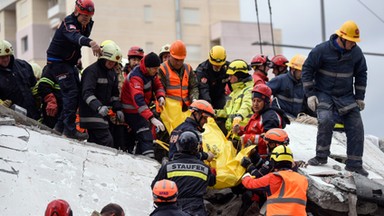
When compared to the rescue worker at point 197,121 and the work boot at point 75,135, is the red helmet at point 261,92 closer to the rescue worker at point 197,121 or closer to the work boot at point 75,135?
the rescue worker at point 197,121

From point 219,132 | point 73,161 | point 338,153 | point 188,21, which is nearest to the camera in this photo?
point 73,161

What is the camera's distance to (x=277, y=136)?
14.7 m

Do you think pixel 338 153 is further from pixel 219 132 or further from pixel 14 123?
pixel 14 123

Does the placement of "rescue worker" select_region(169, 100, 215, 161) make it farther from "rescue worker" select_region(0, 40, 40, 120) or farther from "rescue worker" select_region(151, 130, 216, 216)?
"rescue worker" select_region(0, 40, 40, 120)

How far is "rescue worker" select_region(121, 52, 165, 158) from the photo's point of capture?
52.7 ft

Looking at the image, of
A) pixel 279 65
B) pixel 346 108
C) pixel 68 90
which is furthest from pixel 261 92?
pixel 279 65

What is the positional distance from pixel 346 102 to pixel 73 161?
3974mm

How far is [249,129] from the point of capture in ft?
51.3

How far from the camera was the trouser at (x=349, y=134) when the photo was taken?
1570 centimetres

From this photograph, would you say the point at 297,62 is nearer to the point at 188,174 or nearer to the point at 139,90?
the point at 139,90

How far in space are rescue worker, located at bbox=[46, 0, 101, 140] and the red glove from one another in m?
0.56

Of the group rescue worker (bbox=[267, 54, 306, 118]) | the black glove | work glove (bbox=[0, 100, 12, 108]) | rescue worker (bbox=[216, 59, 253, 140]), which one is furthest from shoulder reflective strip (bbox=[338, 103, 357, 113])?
work glove (bbox=[0, 100, 12, 108])

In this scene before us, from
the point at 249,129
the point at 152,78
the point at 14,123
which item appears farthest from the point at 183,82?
the point at 14,123

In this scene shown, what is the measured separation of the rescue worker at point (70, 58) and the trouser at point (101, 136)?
25 cm
